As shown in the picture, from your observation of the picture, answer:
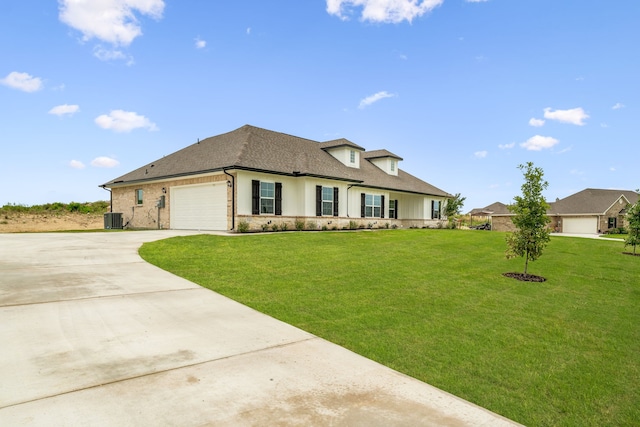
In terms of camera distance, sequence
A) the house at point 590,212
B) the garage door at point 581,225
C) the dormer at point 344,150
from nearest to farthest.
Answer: the dormer at point 344,150, the house at point 590,212, the garage door at point 581,225

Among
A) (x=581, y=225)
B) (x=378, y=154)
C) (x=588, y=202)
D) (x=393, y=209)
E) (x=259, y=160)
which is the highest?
(x=378, y=154)

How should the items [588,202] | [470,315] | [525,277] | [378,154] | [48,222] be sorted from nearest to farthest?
[470,315] → [525,277] → [48,222] → [378,154] → [588,202]

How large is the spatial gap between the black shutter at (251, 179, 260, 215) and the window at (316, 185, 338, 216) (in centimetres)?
430

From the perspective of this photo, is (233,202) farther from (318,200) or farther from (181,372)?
(181,372)

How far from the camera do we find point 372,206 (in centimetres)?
2725

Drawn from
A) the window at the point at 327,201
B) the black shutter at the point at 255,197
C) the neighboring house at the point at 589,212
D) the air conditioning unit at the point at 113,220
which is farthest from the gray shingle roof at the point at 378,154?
the neighboring house at the point at 589,212

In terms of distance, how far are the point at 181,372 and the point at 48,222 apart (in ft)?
122

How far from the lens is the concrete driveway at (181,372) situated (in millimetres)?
2700

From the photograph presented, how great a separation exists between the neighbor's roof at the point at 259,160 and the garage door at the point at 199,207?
109 cm

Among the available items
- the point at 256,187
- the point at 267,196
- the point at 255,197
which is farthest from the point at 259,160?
the point at 255,197

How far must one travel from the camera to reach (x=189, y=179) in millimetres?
21562

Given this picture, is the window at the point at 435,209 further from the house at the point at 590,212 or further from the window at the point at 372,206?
the house at the point at 590,212

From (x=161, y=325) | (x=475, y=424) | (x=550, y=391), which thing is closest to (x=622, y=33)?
(x=550, y=391)

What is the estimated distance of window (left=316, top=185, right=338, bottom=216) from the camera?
22.5 metres
